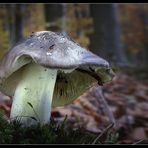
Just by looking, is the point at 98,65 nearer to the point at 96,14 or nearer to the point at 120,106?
the point at 120,106

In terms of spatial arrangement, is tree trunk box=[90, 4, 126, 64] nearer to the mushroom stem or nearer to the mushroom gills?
the mushroom gills

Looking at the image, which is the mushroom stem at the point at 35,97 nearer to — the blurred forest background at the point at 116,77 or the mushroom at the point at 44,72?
the mushroom at the point at 44,72

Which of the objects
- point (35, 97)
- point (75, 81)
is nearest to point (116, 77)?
point (75, 81)

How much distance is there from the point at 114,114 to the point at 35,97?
1803mm

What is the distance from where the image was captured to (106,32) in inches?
281

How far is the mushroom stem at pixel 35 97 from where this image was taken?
66.4 inches

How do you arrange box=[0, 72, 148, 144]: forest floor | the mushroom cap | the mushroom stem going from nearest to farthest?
the mushroom cap, the mushroom stem, box=[0, 72, 148, 144]: forest floor

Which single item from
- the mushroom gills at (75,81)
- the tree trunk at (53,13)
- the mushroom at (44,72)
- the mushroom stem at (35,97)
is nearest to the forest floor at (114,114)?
the mushroom gills at (75,81)

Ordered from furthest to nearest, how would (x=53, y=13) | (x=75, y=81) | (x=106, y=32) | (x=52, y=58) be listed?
(x=53, y=13), (x=106, y=32), (x=75, y=81), (x=52, y=58)

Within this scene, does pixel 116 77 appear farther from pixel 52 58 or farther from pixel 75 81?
pixel 52 58

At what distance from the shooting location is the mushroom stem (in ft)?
5.53

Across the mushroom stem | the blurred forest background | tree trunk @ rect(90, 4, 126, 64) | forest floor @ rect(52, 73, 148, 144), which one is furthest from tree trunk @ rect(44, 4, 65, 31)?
the mushroom stem

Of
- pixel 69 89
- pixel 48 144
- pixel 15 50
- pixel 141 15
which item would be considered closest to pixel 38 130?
pixel 48 144

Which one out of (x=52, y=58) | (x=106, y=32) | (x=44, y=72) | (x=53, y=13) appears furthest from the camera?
(x=53, y=13)
